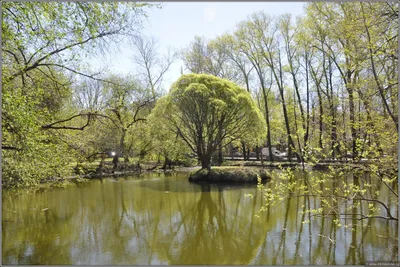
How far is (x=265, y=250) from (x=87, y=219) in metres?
5.19

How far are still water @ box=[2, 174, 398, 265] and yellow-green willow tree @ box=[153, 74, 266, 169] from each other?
7.21 metres

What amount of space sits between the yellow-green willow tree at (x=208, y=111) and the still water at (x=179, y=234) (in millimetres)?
7215

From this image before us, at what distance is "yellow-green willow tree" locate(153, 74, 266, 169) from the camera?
17.1 meters

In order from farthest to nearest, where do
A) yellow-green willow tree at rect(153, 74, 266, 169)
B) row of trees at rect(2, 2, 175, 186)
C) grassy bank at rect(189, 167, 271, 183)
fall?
yellow-green willow tree at rect(153, 74, 266, 169) → grassy bank at rect(189, 167, 271, 183) → row of trees at rect(2, 2, 175, 186)

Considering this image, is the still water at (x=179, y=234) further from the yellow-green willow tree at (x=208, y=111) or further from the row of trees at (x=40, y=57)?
the yellow-green willow tree at (x=208, y=111)

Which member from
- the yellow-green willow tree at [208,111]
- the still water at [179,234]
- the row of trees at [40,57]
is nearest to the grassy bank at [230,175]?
the yellow-green willow tree at [208,111]

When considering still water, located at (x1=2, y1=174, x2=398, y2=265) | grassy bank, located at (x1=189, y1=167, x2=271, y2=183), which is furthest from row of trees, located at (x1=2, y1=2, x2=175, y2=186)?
grassy bank, located at (x1=189, y1=167, x2=271, y2=183)

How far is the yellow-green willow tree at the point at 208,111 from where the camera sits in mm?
17078

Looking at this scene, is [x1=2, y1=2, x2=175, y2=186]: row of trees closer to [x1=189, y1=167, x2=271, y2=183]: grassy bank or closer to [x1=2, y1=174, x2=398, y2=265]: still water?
[x1=2, y1=174, x2=398, y2=265]: still water

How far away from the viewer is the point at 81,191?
44.2ft

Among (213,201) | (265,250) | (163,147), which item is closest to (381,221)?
(265,250)

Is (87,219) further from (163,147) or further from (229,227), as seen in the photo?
(163,147)

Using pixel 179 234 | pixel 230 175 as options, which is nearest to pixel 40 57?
pixel 179 234

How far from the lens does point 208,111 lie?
685 inches
